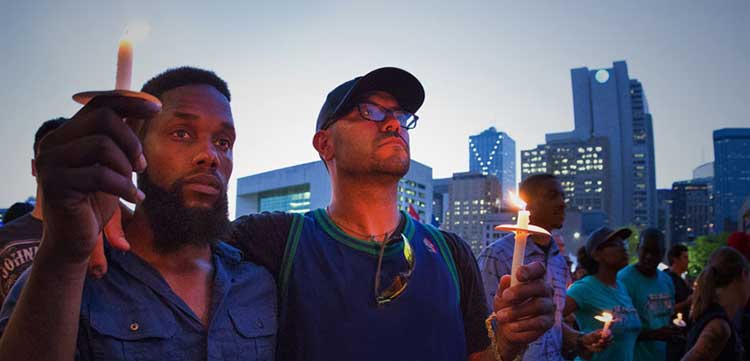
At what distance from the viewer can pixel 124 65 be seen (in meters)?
1.34

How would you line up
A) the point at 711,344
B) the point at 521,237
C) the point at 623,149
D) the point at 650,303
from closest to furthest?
the point at 521,237, the point at 711,344, the point at 650,303, the point at 623,149

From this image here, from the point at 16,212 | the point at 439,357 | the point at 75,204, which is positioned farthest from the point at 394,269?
the point at 16,212

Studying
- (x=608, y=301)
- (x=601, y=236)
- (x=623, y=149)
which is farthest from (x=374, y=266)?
(x=623, y=149)

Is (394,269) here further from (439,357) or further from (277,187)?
(277,187)

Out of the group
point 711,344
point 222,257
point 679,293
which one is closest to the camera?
point 222,257

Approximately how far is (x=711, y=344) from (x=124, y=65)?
20.1ft

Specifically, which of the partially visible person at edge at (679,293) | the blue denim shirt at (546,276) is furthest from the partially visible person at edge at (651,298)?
the blue denim shirt at (546,276)

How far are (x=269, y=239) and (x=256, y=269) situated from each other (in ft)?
0.82

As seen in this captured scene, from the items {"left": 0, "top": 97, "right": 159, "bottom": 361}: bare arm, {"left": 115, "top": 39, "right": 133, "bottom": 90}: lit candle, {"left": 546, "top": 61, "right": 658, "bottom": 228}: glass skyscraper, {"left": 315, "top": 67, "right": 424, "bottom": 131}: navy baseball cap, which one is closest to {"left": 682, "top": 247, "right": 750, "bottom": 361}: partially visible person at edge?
{"left": 315, "top": 67, "right": 424, "bottom": 131}: navy baseball cap

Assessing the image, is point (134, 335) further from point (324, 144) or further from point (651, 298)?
point (651, 298)

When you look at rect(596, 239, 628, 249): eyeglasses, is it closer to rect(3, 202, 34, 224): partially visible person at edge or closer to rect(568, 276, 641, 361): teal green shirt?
rect(568, 276, 641, 361): teal green shirt

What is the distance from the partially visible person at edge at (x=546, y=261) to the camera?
5000 mm

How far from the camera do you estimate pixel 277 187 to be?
152 metres

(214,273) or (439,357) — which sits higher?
(214,273)
